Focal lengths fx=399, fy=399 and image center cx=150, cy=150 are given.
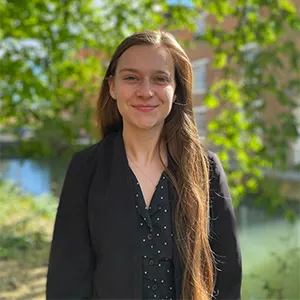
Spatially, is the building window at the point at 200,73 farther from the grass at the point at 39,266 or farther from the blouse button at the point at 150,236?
the blouse button at the point at 150,236

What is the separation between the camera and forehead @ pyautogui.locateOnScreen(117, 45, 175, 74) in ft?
4.09

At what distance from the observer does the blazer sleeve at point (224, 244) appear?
1.33 m

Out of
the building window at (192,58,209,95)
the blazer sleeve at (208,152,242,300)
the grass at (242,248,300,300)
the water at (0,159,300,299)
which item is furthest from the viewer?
the building window at (192,58,209,95)

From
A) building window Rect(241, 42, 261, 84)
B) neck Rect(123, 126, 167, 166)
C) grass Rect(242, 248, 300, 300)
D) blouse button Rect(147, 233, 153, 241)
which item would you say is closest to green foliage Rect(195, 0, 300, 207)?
building window Rect(241, 42, 261, 84)

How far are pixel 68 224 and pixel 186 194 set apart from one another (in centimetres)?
39

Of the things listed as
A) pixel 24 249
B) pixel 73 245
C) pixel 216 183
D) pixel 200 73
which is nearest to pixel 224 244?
pixel 216 183

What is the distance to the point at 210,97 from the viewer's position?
4723 mm

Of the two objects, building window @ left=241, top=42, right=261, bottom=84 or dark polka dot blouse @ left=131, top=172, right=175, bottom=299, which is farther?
building window @ left=241, top=42, right=261, bottom=84

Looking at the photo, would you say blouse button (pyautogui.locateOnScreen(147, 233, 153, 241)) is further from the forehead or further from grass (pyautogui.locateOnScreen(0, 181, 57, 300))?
grass (pyautogui.locateOnScreen(0, 181, 57, 300))

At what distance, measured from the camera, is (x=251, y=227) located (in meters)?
7.50

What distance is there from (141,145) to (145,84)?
0.70 ft

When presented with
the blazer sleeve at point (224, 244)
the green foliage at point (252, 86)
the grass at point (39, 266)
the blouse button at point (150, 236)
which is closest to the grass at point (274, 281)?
the grass at point (39, 266)

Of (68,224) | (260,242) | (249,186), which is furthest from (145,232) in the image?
(260,242)

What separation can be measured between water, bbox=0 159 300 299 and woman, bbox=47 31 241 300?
2.50 m
